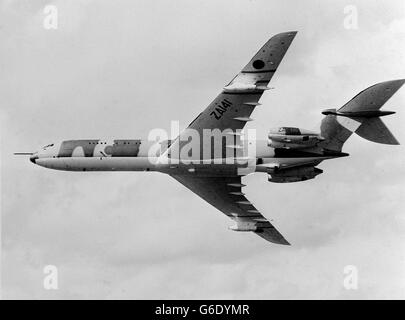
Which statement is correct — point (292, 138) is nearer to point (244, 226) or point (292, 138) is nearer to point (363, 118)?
point (363, 118)

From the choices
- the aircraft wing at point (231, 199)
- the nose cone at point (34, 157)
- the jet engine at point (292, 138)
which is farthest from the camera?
the aircraft wing at point (231, 199)

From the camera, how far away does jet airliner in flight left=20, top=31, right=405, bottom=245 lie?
356ft

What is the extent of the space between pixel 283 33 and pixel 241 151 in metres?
14.6

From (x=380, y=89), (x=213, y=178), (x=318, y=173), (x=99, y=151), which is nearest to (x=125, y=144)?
(x=99, y=151)

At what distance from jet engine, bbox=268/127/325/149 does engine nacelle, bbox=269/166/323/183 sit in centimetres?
432

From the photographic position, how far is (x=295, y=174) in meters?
116

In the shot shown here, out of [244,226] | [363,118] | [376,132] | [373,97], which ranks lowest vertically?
[244,226]

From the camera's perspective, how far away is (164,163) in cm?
11619

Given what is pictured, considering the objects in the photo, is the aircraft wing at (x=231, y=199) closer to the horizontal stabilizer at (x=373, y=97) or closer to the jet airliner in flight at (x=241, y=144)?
the jet airliner in flight at (x=241, y=144)

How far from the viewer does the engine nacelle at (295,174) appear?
116 m

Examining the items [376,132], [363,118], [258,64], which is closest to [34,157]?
[258,64]

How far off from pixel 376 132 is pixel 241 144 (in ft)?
46.0

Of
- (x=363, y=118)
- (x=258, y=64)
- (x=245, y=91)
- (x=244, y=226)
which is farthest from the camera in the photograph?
(x=244, y=226)

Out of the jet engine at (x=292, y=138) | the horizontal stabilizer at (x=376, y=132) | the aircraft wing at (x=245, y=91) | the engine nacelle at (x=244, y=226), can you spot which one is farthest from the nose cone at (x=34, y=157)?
the horizontal stabilizer at (x=376, y=132)
